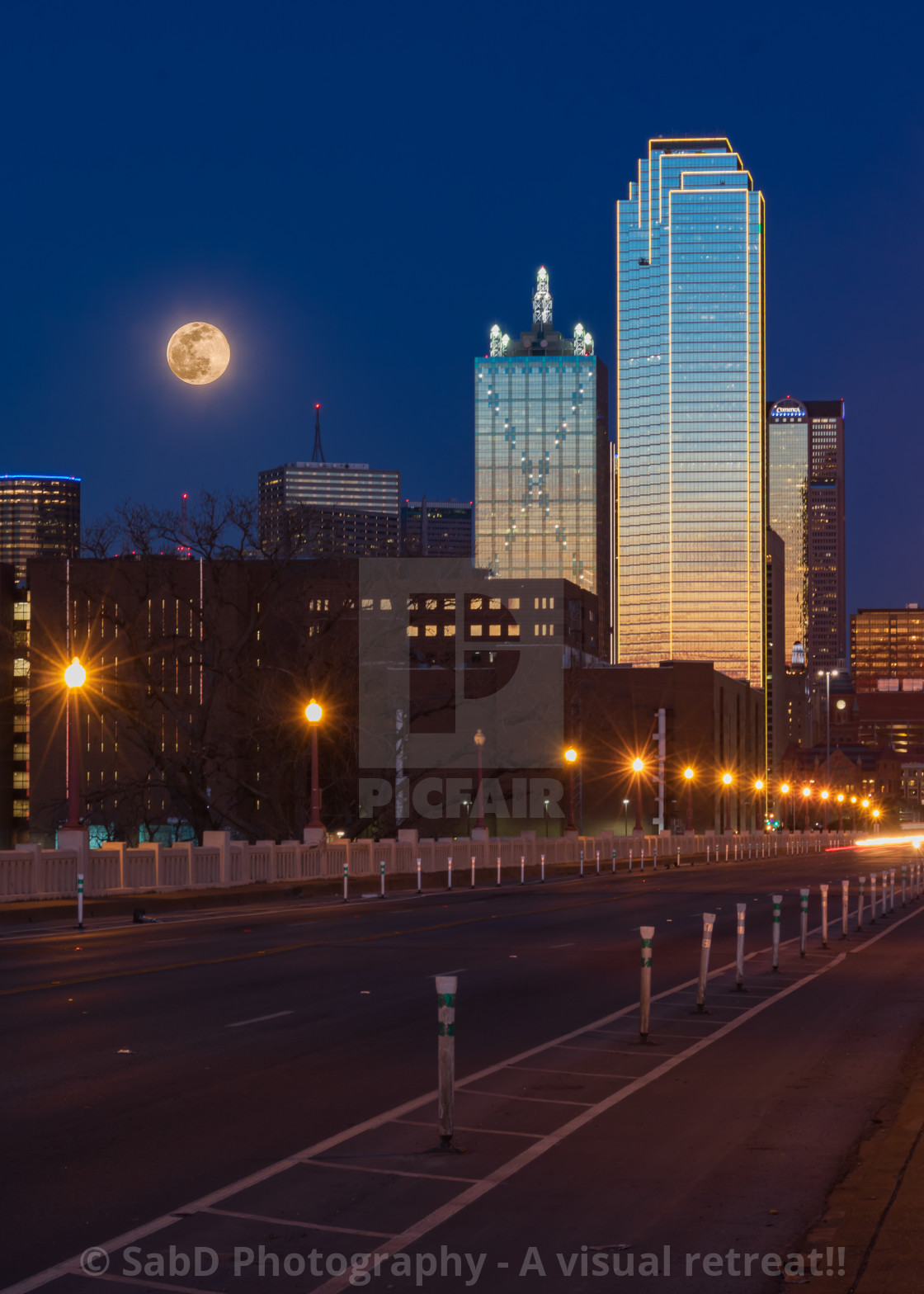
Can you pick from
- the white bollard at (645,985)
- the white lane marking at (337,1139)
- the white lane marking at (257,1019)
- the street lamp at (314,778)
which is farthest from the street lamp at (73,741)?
the white bollard at (645,985)

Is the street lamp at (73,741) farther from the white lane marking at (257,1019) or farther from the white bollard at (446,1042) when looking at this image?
the white bollard at (446,1042)

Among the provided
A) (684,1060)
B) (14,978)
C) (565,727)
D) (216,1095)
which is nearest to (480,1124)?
(216,1095)

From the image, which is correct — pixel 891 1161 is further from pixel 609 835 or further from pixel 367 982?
pixel 609 835

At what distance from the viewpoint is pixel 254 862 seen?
3844cm

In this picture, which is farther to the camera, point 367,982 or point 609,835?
point 609,835

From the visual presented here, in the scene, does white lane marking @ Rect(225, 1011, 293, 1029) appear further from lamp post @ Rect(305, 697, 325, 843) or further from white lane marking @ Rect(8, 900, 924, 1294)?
lamp post @ Rect(305, 697, 325, 843)

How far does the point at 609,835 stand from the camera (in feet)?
231

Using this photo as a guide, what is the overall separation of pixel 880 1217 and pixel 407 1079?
4633 millimetres

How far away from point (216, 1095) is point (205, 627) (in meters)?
49.1

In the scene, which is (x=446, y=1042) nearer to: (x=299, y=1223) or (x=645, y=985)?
(x=299, y=1223)

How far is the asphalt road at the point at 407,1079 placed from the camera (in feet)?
24.7

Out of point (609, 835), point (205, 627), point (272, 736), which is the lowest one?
point (609, 835)

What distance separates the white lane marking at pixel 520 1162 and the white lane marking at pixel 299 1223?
12 centimetres

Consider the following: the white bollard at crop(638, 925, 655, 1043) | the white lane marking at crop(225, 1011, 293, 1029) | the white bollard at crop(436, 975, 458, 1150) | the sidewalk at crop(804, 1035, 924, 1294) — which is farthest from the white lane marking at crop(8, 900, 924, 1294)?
the white lane marking at crop(225, 1011, 293, 1029)
